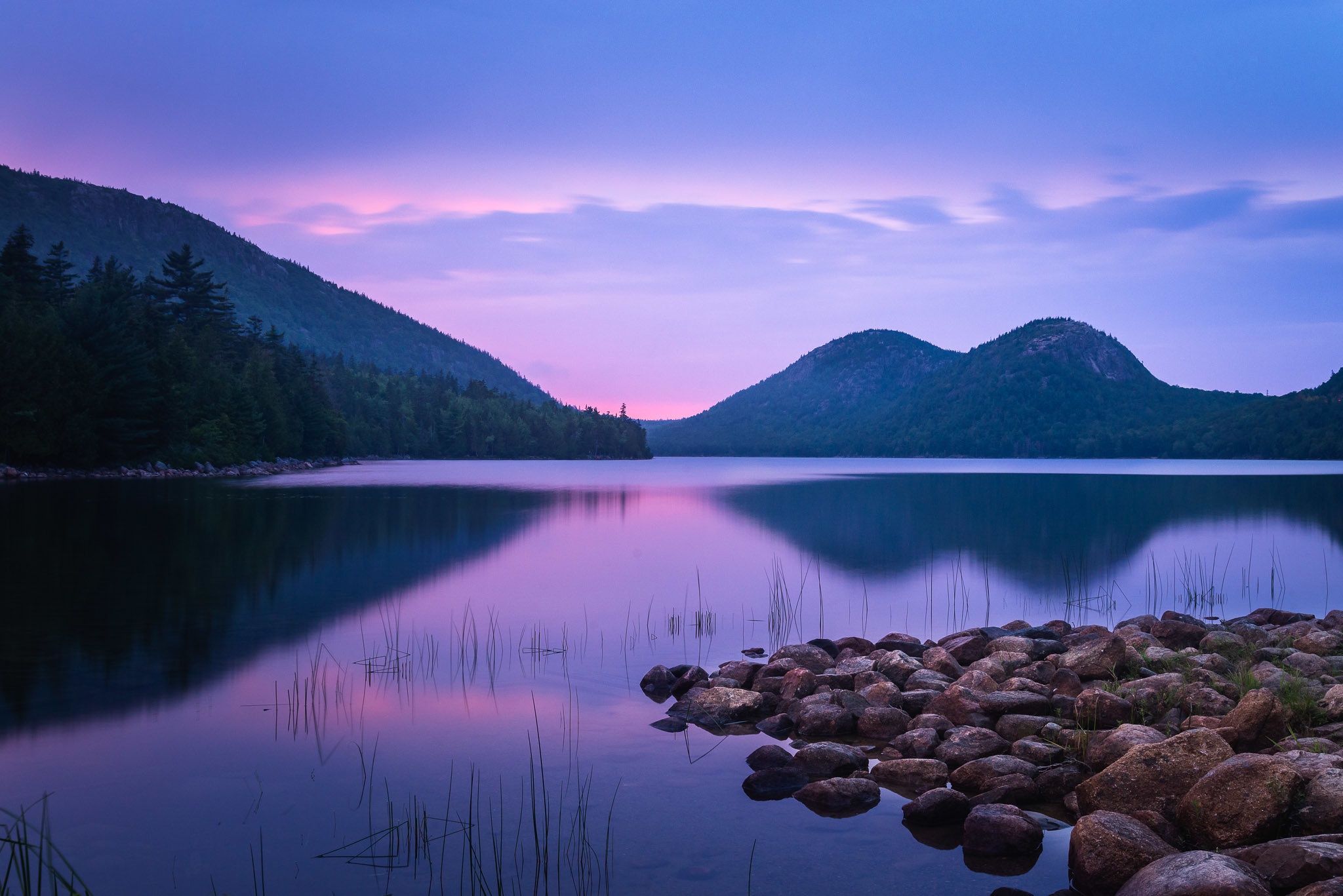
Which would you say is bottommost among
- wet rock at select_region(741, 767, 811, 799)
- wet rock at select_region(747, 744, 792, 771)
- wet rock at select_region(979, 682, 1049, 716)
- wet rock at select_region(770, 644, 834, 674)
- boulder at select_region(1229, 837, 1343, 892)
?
wet rock at select_region(741, 767, 811, 799)

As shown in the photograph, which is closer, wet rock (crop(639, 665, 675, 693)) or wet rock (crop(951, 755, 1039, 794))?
wet rock (crop(951, 755, 1039, 794))

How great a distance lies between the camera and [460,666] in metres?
15.1

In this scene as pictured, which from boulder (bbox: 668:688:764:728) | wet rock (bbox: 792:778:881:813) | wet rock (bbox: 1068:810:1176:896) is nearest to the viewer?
wet rock (bbox: 1068:810:1176:896)

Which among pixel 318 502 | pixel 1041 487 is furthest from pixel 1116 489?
pixel 318 502

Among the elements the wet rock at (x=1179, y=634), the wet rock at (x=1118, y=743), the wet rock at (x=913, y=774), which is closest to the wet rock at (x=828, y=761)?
the wet rock at (x=913, y=774)

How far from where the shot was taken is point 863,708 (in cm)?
1153

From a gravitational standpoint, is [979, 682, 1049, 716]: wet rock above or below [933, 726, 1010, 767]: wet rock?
above

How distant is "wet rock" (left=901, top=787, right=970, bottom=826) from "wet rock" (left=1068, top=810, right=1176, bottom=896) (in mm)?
1373

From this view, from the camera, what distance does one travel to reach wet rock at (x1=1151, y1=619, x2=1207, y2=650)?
1530 centimetres

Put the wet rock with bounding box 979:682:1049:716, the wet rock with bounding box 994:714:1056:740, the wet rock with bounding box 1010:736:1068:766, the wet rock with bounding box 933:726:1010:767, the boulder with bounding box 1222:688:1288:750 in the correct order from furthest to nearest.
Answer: the wet rock with bounding box 979:682:1049:716 < the wet rock with bounding box 994:714:1056:740 < the wet rock with bounding box 933:726:1010:767 < the wet rock with bounding box 1010:736:1068:766 < the boulder with bounding box 1222:688:1288:750

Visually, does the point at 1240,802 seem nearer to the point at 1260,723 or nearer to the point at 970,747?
the point at 1260,723

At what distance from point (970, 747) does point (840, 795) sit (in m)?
1.88

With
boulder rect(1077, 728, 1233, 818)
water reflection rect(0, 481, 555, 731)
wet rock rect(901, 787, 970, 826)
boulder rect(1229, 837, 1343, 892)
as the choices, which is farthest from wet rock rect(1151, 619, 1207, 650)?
water reflection rect(0, 481, 555, 731)

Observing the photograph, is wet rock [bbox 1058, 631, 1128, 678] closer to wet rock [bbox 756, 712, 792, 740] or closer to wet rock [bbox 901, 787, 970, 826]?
wet rock [bbox 756, 712, 792, 740]
